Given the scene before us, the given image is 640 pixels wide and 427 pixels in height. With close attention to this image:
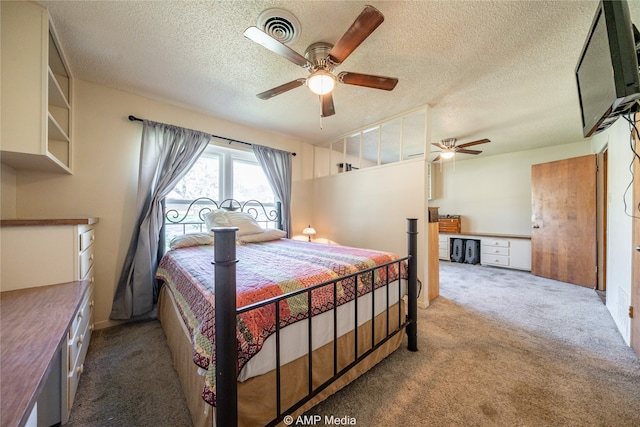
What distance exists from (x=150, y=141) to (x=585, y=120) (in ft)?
12.4

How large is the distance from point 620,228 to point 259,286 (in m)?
3.52

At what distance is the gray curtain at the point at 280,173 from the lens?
3.54 meters

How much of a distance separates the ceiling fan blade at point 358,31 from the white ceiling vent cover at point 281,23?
1.11ft

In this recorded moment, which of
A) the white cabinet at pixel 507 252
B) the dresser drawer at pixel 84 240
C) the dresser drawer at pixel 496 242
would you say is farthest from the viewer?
the dresser drawer at pixel 496 242

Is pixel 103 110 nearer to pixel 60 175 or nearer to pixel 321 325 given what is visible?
pixel 60 175

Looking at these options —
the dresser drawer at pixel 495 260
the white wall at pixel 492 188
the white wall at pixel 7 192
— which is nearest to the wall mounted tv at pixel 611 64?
the white wall at pixel 7 192

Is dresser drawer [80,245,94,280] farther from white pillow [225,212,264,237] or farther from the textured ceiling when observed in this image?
the textured ceiling

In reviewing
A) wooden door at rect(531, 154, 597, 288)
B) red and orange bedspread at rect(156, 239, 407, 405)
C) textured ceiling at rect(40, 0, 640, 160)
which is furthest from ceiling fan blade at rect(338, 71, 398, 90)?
wooden door at rect(531, 154, 597, 288)

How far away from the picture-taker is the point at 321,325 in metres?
1.34

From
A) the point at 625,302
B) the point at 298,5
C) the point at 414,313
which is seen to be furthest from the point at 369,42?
the point at 625,302

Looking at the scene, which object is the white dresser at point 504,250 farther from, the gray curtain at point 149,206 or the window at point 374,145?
the gray curtain at point 149,206

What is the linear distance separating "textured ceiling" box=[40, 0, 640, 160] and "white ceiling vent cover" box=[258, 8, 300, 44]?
0.04m

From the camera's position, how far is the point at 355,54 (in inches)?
75.9

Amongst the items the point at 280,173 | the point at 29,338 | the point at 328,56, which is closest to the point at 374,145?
the point at 280,173
